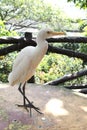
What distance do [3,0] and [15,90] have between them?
7.55 meters

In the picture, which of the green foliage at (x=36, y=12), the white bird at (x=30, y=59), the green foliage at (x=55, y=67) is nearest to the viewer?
the white bird at (x=30, y=59)

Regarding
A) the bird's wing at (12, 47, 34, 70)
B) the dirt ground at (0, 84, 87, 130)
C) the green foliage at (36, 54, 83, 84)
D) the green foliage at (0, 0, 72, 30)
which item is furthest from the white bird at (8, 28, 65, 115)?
the green foliage at (0, 0, 72, 30)

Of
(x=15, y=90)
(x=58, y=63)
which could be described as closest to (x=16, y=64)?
(x=15, y=90)

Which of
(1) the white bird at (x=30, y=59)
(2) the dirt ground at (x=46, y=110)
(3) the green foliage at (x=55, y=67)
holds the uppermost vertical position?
(1) the white bird at (x=30, y=59)

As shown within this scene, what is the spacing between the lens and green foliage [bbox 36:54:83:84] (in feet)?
25.5

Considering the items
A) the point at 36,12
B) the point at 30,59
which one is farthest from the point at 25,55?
the point at 36,12

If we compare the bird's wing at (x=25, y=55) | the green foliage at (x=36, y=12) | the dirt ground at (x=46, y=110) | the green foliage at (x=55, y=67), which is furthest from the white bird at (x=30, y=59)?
the green foliage at (x=36, y=12)

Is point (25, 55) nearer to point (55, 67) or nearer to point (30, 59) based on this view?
point (30, 59)

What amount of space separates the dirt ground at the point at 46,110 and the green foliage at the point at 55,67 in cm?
362

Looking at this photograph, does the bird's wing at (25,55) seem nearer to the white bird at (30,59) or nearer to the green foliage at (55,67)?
the white bird at (30,59)

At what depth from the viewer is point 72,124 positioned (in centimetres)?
284

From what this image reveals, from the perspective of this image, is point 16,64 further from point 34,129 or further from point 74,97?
point 74,97

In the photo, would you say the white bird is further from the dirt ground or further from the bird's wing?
the dirt ground

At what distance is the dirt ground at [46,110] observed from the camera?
2.79 m
